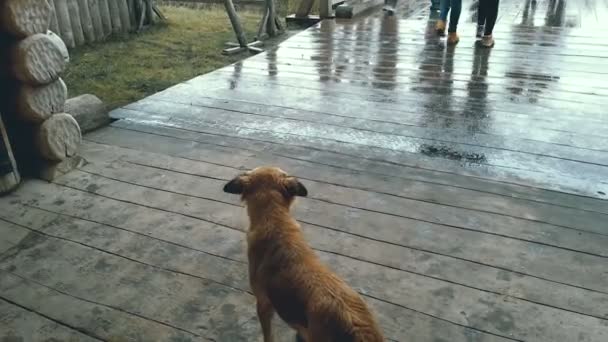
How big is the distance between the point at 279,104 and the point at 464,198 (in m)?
2.61

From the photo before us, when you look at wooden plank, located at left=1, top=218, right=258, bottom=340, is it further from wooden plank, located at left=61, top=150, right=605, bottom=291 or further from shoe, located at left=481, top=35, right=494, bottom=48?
shoe, located at left=481, top=35, right=494, bottom=48

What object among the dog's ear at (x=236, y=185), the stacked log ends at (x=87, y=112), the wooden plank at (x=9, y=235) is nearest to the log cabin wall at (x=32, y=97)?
the wooden plank at (x=9, y=235)

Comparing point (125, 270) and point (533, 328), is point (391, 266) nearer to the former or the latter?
point (533, 328)

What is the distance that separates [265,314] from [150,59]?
688 cm

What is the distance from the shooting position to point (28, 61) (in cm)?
358

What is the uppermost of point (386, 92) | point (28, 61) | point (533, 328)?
point (28, 61)

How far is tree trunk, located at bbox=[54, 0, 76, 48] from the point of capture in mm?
8547

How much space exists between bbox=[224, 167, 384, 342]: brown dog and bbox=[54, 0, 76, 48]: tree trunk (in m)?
7.80

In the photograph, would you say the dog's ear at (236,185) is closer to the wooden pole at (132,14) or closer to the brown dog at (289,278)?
the brown dog at (289,278)

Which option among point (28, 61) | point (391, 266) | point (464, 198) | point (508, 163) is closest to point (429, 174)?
point (464, 198)

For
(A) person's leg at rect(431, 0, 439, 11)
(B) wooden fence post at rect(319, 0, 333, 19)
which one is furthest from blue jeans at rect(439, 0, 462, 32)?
(B) wooden fence post at rect(319, 0, 333, 19)

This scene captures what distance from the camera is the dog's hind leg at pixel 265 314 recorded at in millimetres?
2180

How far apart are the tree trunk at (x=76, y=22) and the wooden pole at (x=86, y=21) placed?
8 cm

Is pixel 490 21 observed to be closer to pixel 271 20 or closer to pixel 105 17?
pixel 271 20
